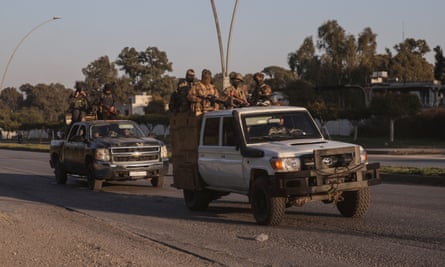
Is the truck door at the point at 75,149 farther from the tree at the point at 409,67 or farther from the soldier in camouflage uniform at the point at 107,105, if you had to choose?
the tree at the point at 409,67

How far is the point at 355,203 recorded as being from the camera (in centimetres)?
1100

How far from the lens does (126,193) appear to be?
56.9 ft

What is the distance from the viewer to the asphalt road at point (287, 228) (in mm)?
8164

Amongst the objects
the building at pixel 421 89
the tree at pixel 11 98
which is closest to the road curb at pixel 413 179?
the building at pixel 421 89

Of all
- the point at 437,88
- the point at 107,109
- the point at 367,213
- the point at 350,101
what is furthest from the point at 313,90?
the point at 367,213

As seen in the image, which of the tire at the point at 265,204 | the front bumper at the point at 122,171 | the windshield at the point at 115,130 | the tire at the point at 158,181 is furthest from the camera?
the windshield at the point at 115,130

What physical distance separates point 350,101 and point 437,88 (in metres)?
9.61

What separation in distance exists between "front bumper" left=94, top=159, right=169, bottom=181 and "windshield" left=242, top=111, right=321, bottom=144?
274 inches

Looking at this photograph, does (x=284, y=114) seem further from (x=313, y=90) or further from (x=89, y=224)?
(x=313, y=90)

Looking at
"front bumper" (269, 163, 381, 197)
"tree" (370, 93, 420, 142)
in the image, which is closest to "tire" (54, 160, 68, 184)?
"front bumper" (269, 163, 381, 197)

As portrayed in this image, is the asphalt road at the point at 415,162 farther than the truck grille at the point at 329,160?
Yes

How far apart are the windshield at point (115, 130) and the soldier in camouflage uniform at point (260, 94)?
594 cm

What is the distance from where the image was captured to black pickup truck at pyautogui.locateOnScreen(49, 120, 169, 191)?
17.8 meters

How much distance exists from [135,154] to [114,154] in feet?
1.77
